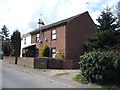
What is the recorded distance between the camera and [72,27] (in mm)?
25297

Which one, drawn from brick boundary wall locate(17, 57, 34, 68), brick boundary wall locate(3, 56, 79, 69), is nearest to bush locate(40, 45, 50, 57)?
brick boundary wall locate(17, 57, 34, 68)

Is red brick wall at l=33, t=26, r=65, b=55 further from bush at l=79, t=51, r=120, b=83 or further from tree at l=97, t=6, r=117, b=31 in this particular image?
bush at l=79, t=51, r=120, b=83

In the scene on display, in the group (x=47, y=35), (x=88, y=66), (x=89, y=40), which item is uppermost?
(x=47, y=35)

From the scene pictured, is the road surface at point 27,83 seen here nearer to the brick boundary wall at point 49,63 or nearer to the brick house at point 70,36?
the brick boundary wall at point 49,63

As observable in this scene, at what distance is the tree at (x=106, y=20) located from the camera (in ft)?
55.7

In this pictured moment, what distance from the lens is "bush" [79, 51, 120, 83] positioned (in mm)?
10680

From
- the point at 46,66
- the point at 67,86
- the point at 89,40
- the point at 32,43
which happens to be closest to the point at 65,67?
the point at 46,66

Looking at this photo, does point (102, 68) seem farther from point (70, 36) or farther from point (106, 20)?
point (70, 36)

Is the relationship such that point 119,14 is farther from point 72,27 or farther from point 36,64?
point 36,64

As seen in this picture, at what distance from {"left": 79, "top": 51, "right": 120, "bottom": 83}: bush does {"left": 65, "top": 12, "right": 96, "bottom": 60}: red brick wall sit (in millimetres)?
12947

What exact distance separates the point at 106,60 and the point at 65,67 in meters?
10.9

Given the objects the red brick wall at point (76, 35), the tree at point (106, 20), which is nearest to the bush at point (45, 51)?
the red brick wall at point (76, 35)

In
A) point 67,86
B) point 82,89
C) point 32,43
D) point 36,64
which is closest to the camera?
point 82,89

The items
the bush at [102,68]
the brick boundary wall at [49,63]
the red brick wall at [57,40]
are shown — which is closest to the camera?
the bush at [102,68]
